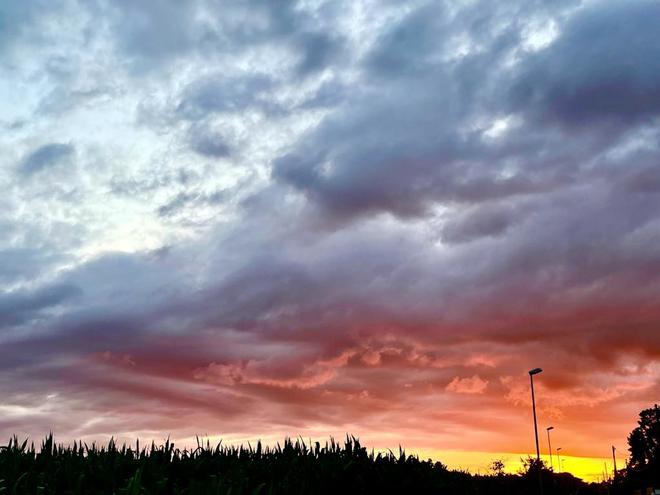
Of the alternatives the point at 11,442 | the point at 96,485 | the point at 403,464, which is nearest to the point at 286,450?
the point at 403,464

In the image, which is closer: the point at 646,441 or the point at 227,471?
the point at 227,471

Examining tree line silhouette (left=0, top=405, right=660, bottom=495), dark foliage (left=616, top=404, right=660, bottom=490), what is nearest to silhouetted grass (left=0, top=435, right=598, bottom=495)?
tree line silhouette (left=0, top=405, right=660, bottom=495)

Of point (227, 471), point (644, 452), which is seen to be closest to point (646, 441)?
point (644, 452)

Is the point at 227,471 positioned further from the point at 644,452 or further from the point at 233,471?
the point at 644,452

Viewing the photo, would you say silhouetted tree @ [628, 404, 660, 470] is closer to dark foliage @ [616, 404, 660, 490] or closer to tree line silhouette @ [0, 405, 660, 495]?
dark foliage @ [616, 404, 660, 490]

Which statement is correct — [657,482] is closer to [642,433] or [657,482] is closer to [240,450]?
[642,433]

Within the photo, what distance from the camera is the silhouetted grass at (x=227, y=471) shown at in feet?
32.1

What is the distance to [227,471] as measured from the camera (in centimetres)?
1116

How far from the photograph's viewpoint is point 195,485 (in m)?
7.57

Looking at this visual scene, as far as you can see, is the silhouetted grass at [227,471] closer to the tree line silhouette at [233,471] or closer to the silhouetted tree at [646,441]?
the tree line silhouette at [233,471]

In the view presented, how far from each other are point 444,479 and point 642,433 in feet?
337

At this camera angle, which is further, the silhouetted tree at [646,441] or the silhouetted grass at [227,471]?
the silhouetted tree at [646,441]

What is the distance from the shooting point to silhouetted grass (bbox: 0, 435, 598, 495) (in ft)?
32.1

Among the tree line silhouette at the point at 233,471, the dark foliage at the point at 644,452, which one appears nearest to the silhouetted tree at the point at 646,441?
the dark foliage at the point at 644,452
